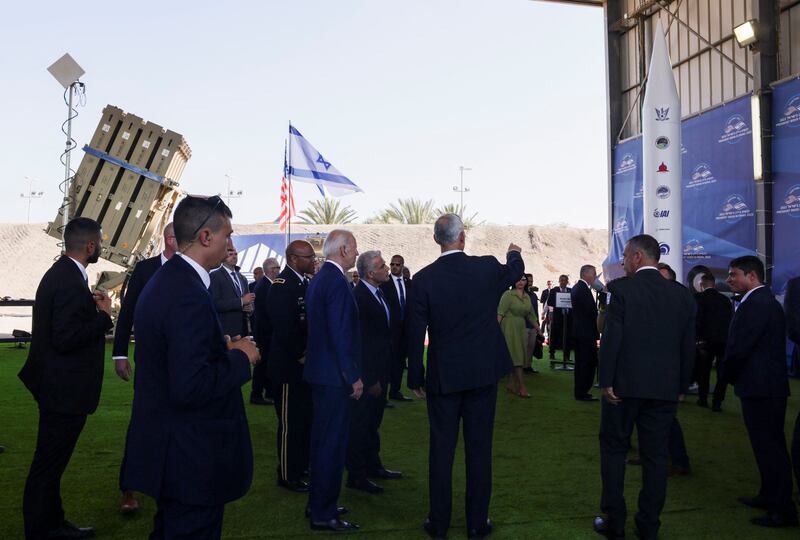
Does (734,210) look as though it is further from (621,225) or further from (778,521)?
(778,521)

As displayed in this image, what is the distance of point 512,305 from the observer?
10.3 meters

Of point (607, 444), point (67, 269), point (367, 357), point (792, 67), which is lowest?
point (607, 444)

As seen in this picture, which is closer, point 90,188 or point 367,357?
point 367,357

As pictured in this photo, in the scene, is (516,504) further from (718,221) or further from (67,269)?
(718,221)

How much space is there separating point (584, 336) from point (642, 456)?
521cm

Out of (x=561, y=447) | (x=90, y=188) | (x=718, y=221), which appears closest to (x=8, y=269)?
(x=90, y=188)

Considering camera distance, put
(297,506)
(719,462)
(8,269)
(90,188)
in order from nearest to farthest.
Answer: (297,506) → (719,462) → (90,188) → (8,269)

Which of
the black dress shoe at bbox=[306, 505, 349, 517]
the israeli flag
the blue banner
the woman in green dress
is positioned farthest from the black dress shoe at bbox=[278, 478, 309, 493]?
the blue banner

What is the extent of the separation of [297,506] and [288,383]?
85 cm

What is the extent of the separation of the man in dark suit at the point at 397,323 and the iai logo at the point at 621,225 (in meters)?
9.49

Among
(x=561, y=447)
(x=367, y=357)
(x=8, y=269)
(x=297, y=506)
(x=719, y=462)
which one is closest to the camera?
(x=297, y=506)

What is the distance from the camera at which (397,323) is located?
27.7 ft

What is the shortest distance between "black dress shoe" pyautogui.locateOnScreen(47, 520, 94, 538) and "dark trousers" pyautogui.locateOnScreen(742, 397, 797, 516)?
4168 millimetres

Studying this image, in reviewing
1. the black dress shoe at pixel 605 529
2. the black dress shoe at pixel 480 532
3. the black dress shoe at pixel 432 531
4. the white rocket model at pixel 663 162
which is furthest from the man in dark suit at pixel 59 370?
the white rocket model at pixel 663 162
